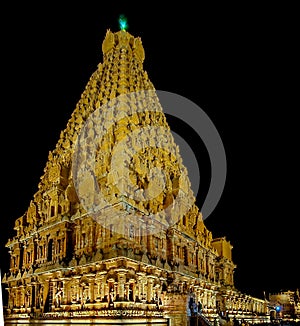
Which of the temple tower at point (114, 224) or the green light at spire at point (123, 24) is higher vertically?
the green light at spire at point (123, 24)

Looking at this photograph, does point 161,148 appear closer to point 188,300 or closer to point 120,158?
point 120,158

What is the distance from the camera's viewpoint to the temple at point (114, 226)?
19469 mm

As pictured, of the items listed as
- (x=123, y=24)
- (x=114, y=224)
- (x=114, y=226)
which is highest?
(x=123, y=24)

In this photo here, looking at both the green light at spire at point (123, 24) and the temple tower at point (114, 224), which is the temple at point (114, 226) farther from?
the green light at spire at point (123, 24)

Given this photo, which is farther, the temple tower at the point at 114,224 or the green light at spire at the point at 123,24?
the green light at spire at the point at 123,24

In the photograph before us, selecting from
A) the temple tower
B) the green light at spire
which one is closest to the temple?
the temple tower

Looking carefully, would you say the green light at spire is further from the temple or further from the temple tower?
the temple tower

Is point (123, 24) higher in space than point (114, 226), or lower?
higher

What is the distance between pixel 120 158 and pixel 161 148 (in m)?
5.62

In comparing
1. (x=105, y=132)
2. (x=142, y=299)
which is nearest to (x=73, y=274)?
(x=142, y=299)

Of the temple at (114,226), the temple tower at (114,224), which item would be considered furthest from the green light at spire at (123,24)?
the temple tower at (114,224)

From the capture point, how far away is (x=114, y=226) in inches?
789

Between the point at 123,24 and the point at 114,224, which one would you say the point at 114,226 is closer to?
the point at 114,224

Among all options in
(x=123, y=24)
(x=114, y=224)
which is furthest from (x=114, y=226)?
(x=123, y=24)
